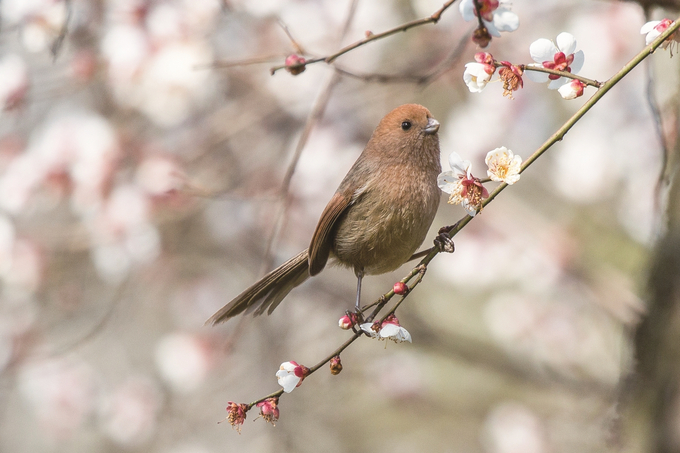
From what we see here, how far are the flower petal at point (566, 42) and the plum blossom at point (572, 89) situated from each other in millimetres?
103

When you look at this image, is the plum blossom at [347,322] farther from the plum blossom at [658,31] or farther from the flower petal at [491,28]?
the plum blossom at [658,31]

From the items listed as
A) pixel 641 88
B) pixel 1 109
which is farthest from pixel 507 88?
pixel 641 88

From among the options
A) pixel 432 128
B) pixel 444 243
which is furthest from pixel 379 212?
pixel 444 243

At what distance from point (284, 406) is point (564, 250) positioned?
117 inches

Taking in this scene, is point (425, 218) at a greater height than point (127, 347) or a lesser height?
lesser

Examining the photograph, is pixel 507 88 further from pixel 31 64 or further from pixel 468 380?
pixel 468 380

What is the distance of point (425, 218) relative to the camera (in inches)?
104

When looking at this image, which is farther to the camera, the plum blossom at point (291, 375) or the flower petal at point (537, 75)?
the plum blossom at point (291, 375)

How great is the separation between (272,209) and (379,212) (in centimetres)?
306

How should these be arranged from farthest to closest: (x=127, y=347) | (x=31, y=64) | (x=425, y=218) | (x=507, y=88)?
(x=127, y=347), (x=31, y=64), (x=425, y=218), (x=507, y=88)

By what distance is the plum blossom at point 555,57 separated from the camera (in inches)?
69.0

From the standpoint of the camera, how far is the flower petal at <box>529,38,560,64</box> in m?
1.76

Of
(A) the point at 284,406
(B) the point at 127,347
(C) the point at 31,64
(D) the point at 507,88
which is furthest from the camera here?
(B) the point at 127,347

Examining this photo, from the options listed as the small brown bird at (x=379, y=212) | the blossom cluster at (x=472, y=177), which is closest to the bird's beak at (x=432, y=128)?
the small brown bird at (x=379, y=212)
